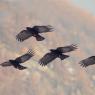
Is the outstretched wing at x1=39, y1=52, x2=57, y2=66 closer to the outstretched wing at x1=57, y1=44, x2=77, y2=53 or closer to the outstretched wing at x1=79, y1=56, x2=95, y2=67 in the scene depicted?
the outstretched wing at x1=57, y1=44, x2=77, y2=53

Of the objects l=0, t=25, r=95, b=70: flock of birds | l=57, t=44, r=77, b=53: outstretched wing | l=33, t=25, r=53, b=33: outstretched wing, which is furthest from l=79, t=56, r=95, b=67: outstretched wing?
l=33, t=25, r=53, b=33: outstretched wing

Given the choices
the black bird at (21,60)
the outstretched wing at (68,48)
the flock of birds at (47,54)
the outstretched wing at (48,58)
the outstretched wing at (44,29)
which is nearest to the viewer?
the outstretched wing at (68,48)

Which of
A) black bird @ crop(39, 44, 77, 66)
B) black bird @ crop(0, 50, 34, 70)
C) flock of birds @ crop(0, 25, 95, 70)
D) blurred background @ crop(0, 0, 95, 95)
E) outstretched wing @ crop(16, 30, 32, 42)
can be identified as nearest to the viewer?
flock of birds @ crop(0, 25, 95, 70)

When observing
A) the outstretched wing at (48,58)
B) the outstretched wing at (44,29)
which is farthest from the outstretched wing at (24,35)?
the outstretched wing at (48,58)

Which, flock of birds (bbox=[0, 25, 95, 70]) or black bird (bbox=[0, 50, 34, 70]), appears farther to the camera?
black bird (bbox=[0, 50, 34, 70])

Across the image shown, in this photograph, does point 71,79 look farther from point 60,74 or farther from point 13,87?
point 13,87

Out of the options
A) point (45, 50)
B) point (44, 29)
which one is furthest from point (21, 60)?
point (45, 50)

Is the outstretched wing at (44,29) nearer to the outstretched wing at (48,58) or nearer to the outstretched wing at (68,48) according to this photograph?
the outstretched wing at (68,48)

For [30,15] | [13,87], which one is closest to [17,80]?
[13,87]
